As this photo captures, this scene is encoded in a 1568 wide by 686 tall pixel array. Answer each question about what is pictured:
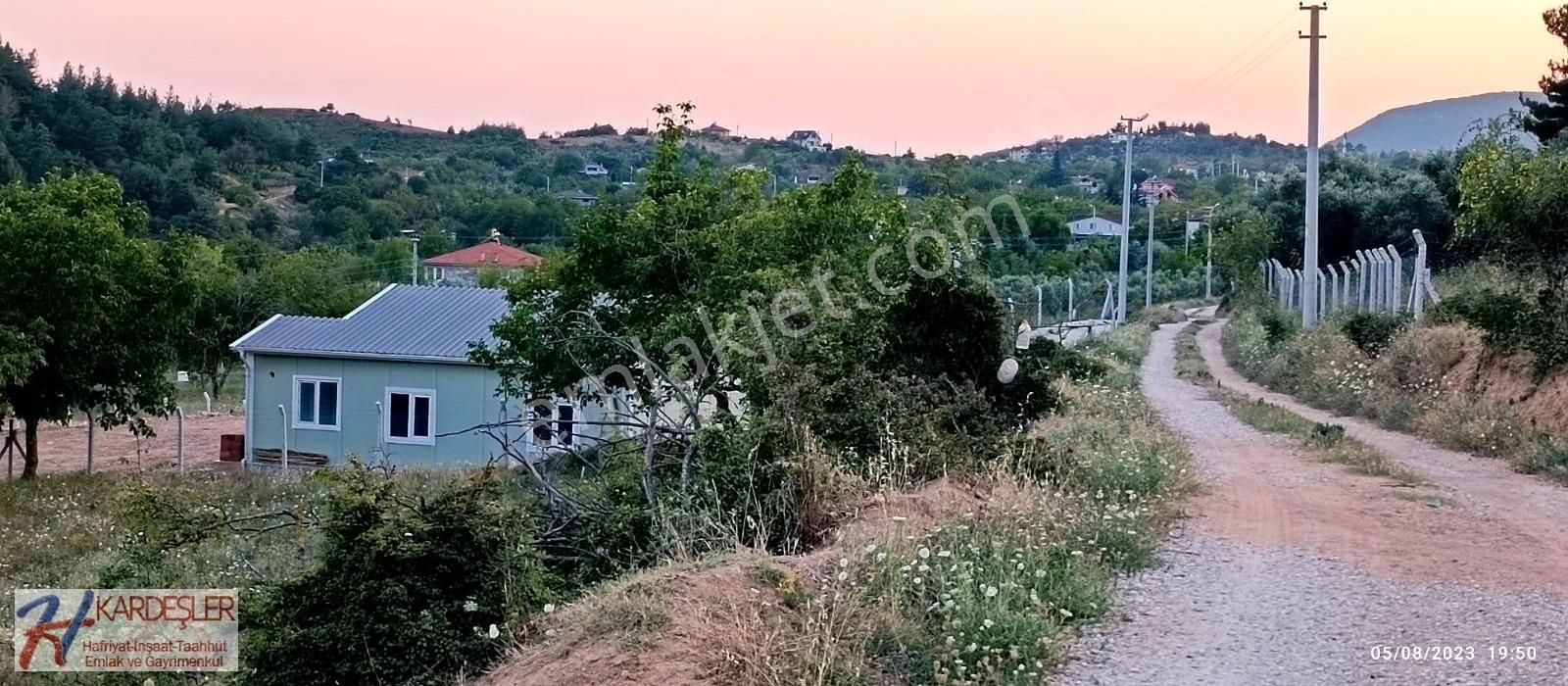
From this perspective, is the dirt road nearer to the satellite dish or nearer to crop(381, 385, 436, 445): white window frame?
the satellite dish

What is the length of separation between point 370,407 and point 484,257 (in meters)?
31.8

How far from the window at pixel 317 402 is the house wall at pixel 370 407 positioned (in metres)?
0.10

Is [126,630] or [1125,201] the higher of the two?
[1125,201]

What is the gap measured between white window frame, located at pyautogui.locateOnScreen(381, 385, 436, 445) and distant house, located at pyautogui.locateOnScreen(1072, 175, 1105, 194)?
4089cm

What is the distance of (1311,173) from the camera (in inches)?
1071

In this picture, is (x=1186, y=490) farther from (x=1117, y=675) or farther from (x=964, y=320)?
(x=1117, y=675)

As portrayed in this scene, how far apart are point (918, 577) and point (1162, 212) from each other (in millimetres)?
72039

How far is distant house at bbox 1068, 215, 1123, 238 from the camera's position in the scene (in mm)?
58487

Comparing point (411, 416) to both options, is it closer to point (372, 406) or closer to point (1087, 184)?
point (372, 406)

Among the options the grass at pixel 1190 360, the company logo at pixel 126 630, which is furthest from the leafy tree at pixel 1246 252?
the company logo at pixel 126 630

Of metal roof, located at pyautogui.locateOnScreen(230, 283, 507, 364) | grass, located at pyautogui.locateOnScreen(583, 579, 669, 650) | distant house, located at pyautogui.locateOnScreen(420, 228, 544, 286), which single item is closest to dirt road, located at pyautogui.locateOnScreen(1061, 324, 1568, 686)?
grass, located at pyautogui.locateOnScreen(583, 579, 669, 650)

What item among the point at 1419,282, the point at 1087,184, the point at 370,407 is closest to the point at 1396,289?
the point at 1419,282

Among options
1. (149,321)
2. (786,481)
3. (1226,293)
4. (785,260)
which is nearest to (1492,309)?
(785,260)

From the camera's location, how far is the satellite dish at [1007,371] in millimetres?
12023
